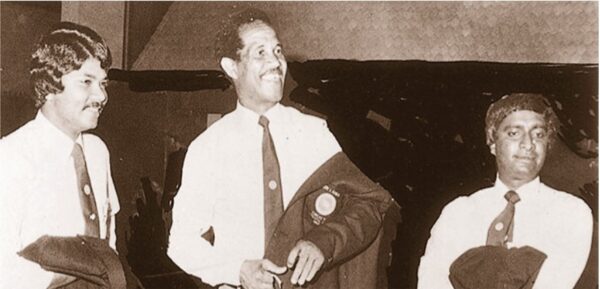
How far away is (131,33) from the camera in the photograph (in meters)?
1.47

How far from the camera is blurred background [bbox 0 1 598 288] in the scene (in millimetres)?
1284

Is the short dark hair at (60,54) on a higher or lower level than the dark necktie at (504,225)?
higher

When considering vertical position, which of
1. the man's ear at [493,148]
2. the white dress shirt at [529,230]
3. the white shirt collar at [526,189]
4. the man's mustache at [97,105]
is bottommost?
the white dress shirt at [529,230]

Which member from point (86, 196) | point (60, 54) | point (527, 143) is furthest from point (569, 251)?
point (60, 54)

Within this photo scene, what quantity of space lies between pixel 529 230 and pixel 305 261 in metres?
0.36

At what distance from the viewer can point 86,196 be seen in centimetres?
141

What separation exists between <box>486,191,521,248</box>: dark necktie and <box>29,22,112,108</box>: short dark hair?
720 millimetres

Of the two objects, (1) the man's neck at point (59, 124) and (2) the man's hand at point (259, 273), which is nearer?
(2) the man's hand at point (259, 273)

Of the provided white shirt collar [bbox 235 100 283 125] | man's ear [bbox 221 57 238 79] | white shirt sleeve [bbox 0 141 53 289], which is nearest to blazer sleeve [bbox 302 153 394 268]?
white shirt collar [bbox 235 100 283 125]

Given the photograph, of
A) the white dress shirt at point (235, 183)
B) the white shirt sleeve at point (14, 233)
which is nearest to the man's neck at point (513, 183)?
the white dress shirt at point (235, 183)

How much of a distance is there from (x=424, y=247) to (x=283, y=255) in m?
0.23

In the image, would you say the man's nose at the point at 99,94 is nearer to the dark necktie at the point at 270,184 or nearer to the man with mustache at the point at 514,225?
the dark necktie at the point at 270,184

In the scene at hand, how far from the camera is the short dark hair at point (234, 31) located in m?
1.37

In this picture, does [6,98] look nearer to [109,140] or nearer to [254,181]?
[109,140]
